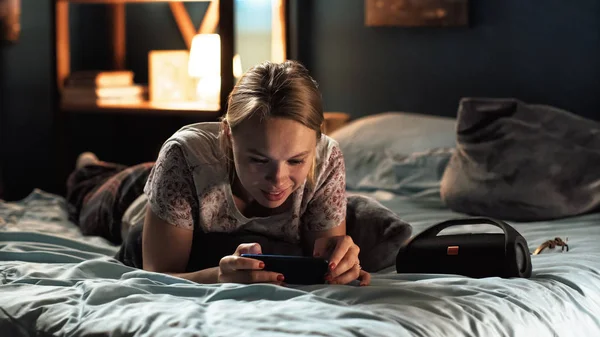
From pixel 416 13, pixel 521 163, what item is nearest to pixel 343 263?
pixel 521 163

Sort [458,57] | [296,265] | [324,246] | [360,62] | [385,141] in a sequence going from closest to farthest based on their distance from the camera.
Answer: [296,265] < [324,246] < [385,141] < [458,57] < [360,62]

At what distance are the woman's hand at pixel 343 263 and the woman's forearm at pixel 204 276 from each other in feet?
0.67

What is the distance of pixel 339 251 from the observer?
1685 mm

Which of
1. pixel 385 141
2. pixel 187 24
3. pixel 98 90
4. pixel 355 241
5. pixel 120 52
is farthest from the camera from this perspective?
pixel 120 52

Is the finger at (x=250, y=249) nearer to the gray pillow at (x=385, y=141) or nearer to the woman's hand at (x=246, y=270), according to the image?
the woman's hand at (x=246, y=270)

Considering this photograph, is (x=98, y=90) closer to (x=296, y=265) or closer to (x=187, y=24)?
(x=187, y=24)

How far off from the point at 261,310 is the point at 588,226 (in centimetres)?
125

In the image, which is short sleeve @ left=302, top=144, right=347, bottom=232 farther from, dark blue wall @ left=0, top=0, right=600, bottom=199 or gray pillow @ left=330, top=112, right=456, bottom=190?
dark blue wall @ left=0, top=0, right=600, bottom=199

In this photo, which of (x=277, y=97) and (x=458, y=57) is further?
(x=458, y=57)

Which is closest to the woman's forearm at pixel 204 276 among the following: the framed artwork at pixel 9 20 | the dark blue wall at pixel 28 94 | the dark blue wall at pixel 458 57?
the dark blue wall at pixel 458 57

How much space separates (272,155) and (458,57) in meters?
1.87

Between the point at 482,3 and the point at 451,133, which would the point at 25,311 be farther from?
the point at 482,3

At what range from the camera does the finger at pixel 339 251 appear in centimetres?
167

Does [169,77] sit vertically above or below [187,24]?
below
